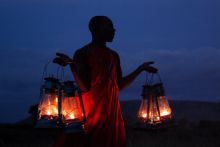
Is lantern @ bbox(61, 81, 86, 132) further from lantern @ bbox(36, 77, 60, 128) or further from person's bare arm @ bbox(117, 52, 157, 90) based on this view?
person's bare arm @ bbox(117, 52, 157, 90)

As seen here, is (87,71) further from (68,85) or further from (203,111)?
(203,111)

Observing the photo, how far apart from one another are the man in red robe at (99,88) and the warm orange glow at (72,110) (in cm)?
13

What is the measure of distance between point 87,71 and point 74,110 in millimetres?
391

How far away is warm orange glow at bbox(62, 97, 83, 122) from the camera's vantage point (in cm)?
403

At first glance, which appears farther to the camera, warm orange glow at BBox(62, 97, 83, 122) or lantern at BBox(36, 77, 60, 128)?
lantern at BBox(36, 77, 60, 128)

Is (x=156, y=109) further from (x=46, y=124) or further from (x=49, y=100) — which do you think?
(x=46, y=124)

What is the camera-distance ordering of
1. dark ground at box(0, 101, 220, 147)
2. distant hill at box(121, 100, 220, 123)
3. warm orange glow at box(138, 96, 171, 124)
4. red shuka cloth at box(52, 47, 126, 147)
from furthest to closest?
distant hill at box(121, 100, 220, 123)
dark ground at box(0, 101, 220, 147)
warm orange glow at box(138, 96, 171, 124)
red shuka cloth at box(52, 47, 126, 147)

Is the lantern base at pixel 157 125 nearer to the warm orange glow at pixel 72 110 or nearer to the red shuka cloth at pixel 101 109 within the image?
the red shuka cloth at pixel 101 109

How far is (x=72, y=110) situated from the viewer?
404cm

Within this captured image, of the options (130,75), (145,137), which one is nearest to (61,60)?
(130,75)

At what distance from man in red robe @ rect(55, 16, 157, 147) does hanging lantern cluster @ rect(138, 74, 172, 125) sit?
0.79 meters

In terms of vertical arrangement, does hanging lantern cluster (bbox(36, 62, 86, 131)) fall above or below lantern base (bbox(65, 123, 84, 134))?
above

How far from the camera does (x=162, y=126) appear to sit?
16.1ft

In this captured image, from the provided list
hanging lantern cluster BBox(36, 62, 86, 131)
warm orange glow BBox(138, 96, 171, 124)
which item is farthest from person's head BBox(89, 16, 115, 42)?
warm orange glow BBox(138, 96, 171, 124)
